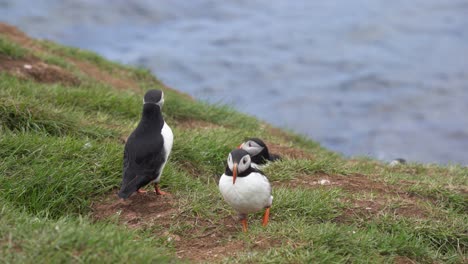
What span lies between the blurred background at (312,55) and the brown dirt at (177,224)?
10.3 metres

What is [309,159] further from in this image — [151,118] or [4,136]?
[4,136]

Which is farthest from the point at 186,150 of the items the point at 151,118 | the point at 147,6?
the point at 147,6

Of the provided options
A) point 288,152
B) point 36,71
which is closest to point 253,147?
point 288,152

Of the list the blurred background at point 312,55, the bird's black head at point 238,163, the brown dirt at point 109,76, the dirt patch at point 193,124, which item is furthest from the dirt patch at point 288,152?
the blurred background at point 312,55

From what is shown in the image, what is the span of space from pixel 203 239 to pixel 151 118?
3.81ft

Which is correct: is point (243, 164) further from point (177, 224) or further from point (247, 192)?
point (177, 224)

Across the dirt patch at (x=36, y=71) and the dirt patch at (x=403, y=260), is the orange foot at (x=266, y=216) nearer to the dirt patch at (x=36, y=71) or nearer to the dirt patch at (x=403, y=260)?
the dirt patch at (x=403, y=260)

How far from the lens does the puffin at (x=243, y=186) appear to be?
5.18 metres

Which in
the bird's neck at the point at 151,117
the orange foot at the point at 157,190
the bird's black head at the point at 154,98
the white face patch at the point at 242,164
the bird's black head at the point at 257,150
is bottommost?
the bird's black head at the point at 257,150

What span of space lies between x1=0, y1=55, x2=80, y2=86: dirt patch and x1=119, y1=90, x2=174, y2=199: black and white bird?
3.72 meters

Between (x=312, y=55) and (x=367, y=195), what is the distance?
1435cm

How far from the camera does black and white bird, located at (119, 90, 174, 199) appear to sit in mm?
5527

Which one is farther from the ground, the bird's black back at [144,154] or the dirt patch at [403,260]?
the bird's black back at [144,154]

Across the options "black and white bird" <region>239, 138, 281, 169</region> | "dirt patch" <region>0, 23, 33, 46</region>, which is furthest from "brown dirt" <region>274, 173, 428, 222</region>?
"dirt patch" <region>0, 23, 33, 46</region>
